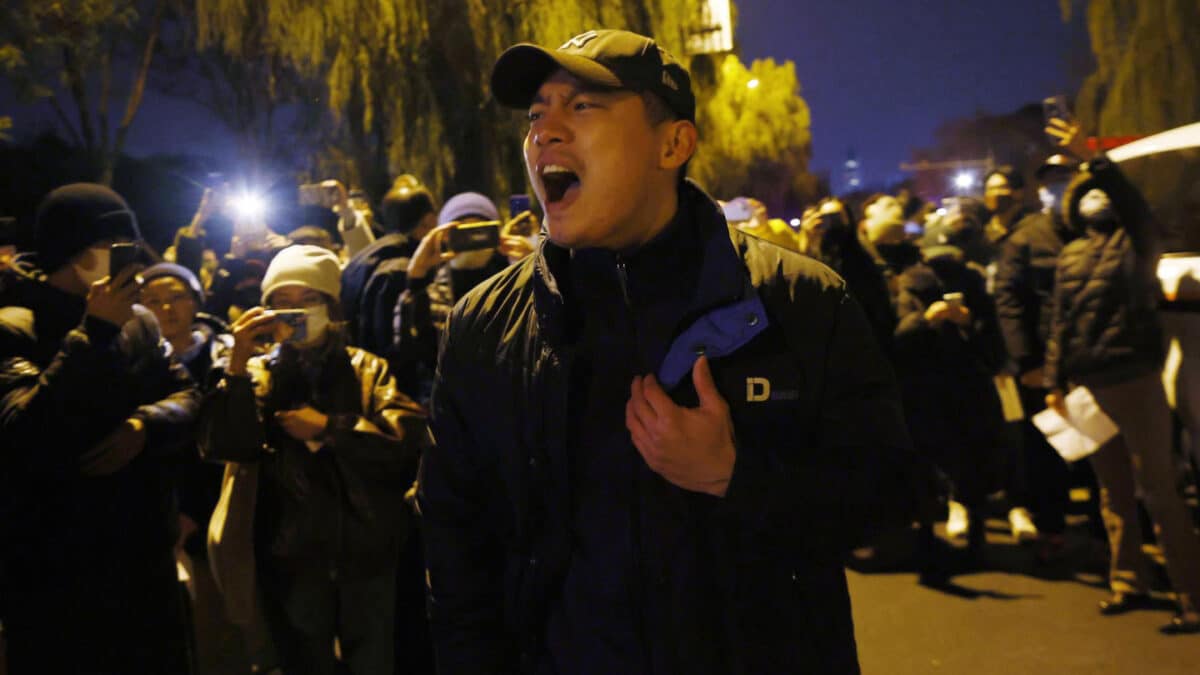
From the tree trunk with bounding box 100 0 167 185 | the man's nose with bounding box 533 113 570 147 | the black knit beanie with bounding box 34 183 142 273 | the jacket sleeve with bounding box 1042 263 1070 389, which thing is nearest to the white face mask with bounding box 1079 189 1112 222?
the jacket sleeve with bounding box 1042 263 1070 389

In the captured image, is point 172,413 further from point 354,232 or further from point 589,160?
point 354,232

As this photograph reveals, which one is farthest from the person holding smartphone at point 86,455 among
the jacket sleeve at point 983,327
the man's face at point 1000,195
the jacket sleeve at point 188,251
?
the man's face at point 1000,195

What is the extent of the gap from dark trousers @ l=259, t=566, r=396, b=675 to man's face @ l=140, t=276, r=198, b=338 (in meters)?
1.55

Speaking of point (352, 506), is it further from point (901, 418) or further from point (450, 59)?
point (450, 59)

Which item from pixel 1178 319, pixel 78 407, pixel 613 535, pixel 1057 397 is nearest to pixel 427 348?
pixel 78 407

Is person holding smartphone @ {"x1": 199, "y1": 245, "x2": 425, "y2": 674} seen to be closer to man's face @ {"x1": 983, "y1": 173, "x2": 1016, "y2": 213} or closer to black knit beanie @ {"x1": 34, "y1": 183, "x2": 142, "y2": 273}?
black knit beanie @ {"x1": 34, "y1": 183, "x2": 142, "y2": 273}

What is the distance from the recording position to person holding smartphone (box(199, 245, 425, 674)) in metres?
3.79

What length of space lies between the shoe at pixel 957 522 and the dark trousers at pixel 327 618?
409cm

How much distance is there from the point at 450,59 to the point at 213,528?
980cm

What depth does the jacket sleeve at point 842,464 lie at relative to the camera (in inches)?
73.0

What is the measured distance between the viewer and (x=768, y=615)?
1.92 m

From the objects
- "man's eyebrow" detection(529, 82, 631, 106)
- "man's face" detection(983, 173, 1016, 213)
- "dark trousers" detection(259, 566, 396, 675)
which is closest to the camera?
"man's eyebrow" detection(529, 82, 631, 106)

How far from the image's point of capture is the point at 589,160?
2033mm

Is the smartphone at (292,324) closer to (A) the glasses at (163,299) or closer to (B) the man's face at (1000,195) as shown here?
(A) the glasses at (163,299)
